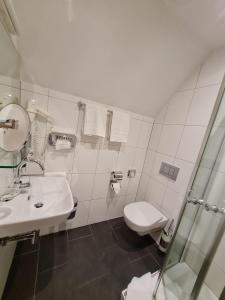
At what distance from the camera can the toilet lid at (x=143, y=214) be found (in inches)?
56.3

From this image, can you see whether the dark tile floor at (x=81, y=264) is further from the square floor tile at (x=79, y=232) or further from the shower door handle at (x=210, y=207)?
the shower door handle at (x=210, y=207)

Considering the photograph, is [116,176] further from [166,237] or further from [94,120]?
[166,237]

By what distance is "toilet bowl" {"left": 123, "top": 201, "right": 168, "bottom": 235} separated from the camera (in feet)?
4.58

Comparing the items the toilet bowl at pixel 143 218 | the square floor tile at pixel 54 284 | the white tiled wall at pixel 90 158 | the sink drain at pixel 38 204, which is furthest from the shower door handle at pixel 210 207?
the square floor tile at pixel 54 284

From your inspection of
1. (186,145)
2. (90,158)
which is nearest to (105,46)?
(90,158)

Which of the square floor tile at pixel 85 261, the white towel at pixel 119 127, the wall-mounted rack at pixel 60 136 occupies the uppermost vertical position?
the white towel at pixel 119 127

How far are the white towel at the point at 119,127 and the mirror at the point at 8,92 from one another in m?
0.84

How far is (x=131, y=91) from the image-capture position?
4.72 ft

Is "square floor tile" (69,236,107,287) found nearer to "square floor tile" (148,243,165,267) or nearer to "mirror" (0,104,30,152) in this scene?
"square floor tile" (148,243,165,267)

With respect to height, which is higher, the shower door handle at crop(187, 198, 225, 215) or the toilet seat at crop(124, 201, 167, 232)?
the shower door handle at crop(187, 198, 225, 215)

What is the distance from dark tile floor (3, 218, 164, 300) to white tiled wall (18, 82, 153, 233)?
21 cm

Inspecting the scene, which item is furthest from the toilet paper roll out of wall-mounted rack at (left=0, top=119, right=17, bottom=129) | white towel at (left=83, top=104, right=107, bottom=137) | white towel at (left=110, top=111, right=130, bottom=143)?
wall-mounted rack at (left=0, top=119, right=17, bottom=129)

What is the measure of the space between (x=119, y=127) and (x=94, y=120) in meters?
0.32

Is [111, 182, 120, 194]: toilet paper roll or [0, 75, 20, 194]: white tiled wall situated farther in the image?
[111, 182, 120, 194]: toilet paper roll
